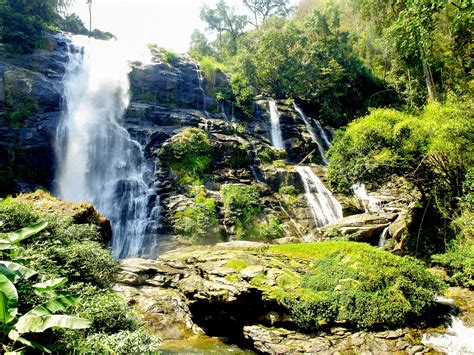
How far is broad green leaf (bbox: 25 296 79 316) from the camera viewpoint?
408 cm

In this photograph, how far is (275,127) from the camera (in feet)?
95.5

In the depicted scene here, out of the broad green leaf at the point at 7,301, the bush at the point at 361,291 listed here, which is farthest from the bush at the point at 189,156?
the broad green leaf at the point at 7,301

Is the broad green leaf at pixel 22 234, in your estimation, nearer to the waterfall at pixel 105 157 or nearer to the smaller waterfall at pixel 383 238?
the waterfall at pixel 105 157

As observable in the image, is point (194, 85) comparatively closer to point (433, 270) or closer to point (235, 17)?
point (235, 17)

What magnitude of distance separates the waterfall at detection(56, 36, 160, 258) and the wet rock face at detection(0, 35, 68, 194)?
67 centimetres

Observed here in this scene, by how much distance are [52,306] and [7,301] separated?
61cm

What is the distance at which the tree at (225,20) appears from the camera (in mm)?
43156

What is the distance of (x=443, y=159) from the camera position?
13141 mm

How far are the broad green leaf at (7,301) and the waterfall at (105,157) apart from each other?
14.0m

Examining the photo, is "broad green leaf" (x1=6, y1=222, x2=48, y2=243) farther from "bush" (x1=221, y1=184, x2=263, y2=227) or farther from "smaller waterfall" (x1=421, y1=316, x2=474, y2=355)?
"bush" (x1=221, y1=184, x2=263, y2=227)

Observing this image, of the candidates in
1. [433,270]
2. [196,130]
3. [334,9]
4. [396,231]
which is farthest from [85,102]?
[334,9]

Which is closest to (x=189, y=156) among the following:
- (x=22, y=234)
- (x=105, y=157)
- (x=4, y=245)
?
(x=105, y=157)

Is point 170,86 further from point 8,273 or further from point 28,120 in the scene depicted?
point 8,273

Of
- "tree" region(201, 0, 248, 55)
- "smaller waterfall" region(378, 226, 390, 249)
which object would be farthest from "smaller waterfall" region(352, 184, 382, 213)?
"tree" region(201, 0, 248, 55)
